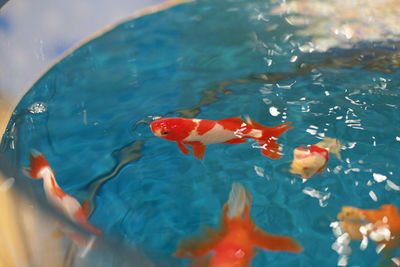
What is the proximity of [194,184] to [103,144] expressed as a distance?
11.6 inches

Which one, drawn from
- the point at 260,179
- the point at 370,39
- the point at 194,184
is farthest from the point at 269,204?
the point at 370,39

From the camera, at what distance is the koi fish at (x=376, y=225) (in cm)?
78

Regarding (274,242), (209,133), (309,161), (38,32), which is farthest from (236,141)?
(38,32)

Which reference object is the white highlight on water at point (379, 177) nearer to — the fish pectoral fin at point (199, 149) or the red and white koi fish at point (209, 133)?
the red and white koi fish at point (209, 133)

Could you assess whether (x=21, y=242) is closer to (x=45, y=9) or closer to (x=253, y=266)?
(x=253, y=266)

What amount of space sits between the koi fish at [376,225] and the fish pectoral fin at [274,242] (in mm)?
125

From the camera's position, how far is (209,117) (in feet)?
3.74

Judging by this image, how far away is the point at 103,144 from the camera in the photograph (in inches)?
42.9

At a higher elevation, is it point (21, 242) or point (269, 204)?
point (21, 242)

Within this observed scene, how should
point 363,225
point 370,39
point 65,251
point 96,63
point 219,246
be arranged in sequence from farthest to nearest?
point 370,39
point 96,63
point 363,225
point 219,246
point 65,251

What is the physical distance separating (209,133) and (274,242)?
12.2 inches

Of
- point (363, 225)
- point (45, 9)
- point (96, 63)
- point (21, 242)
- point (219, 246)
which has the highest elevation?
point (45, 9)

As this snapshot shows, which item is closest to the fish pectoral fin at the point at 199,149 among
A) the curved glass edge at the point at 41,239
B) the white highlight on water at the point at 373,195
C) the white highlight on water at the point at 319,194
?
the white highlight on water at the point at 319,194

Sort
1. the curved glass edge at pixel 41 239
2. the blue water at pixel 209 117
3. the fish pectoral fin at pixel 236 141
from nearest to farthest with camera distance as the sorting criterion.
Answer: the curved glass edge at pixel 41 239
the blue water at pixel 209 117
the fish pectoral fin at pixel 236 141
